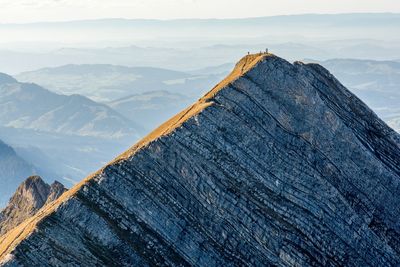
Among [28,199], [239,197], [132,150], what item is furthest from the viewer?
[28,199]

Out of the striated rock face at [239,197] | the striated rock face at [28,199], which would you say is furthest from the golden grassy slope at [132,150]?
the striated rock face at [28,199]

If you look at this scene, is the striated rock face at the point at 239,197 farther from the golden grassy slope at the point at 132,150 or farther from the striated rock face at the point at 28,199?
the striated rock face at the point at 28,199

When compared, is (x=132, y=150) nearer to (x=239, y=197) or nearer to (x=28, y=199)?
(x=239, y=197)

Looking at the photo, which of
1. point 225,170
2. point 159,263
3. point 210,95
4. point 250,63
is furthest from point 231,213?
point 250,63

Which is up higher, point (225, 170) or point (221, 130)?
point (221, 130)

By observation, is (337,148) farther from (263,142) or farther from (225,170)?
(225,170)

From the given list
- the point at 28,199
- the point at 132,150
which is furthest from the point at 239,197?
the point at 28,199
